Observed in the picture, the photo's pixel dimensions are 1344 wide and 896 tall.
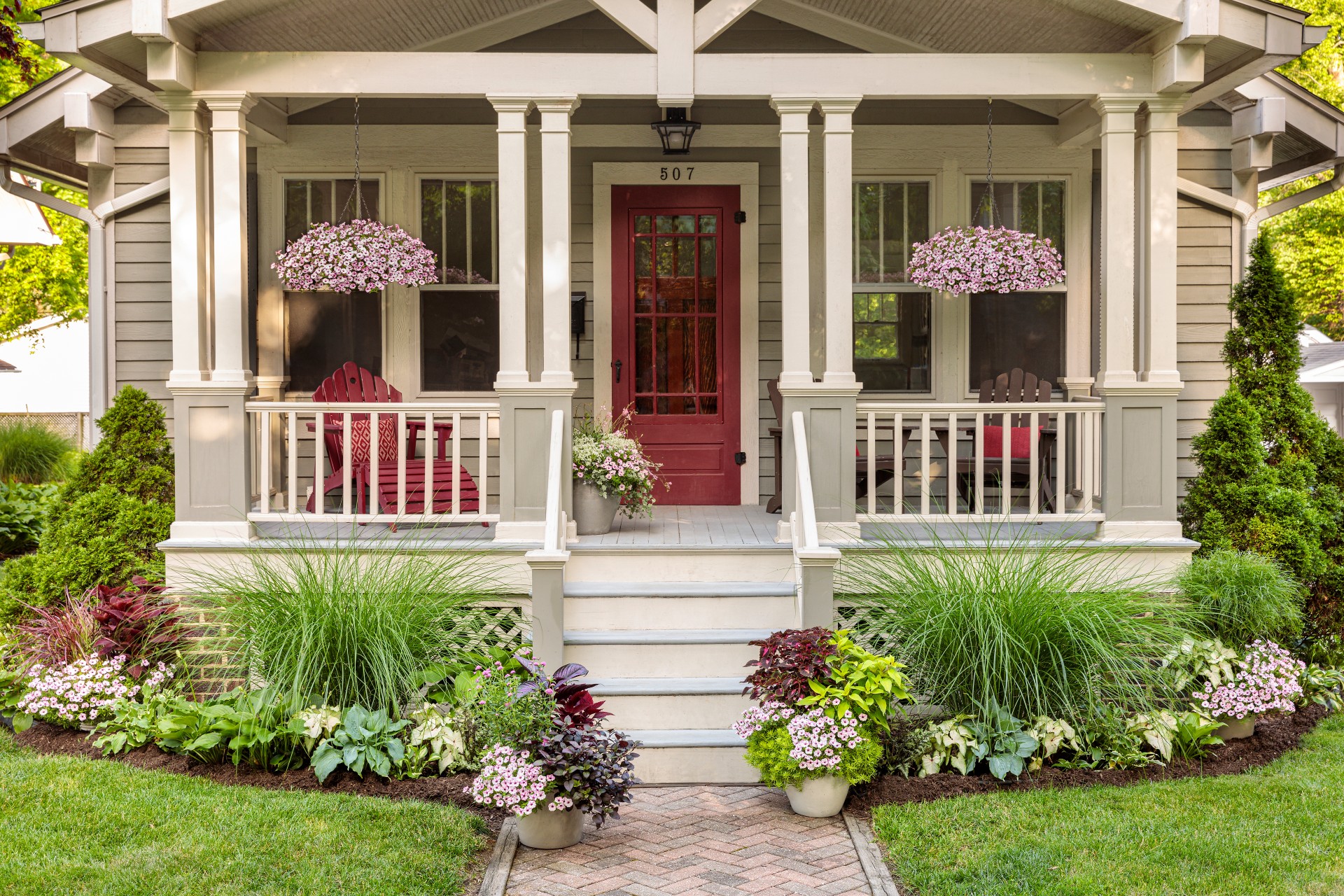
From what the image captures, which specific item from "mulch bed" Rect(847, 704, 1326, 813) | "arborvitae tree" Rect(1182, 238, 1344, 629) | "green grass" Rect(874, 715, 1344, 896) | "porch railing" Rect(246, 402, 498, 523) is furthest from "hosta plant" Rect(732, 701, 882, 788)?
"arborvitae tree" Rect(1182, 238, 1344, 629)

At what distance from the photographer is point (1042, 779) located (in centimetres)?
451

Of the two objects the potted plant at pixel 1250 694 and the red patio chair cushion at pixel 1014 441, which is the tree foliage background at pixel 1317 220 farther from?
the potted plant at pixel 1250 694

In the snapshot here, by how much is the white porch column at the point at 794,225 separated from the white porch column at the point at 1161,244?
175cm

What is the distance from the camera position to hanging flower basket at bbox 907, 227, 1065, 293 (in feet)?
20.4

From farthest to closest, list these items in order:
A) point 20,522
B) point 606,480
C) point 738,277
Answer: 1. point 20,522
2. point 738,277
3. point 606,480

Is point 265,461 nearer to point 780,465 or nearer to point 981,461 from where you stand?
point 780,465

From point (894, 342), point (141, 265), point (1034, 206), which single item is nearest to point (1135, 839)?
point (894, 342)

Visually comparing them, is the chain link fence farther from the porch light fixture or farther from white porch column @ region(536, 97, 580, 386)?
white porch column @ region(536, 97, 580, 386)

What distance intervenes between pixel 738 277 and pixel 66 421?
15.8m

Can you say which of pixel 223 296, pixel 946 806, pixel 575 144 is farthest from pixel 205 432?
pixel 946 806

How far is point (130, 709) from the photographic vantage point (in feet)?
16.0

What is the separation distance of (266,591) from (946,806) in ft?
9.74

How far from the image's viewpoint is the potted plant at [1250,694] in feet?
16.0

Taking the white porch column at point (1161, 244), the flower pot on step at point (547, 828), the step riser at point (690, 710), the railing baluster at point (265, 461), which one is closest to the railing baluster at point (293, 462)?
the railing baluster at point (265, 461)
